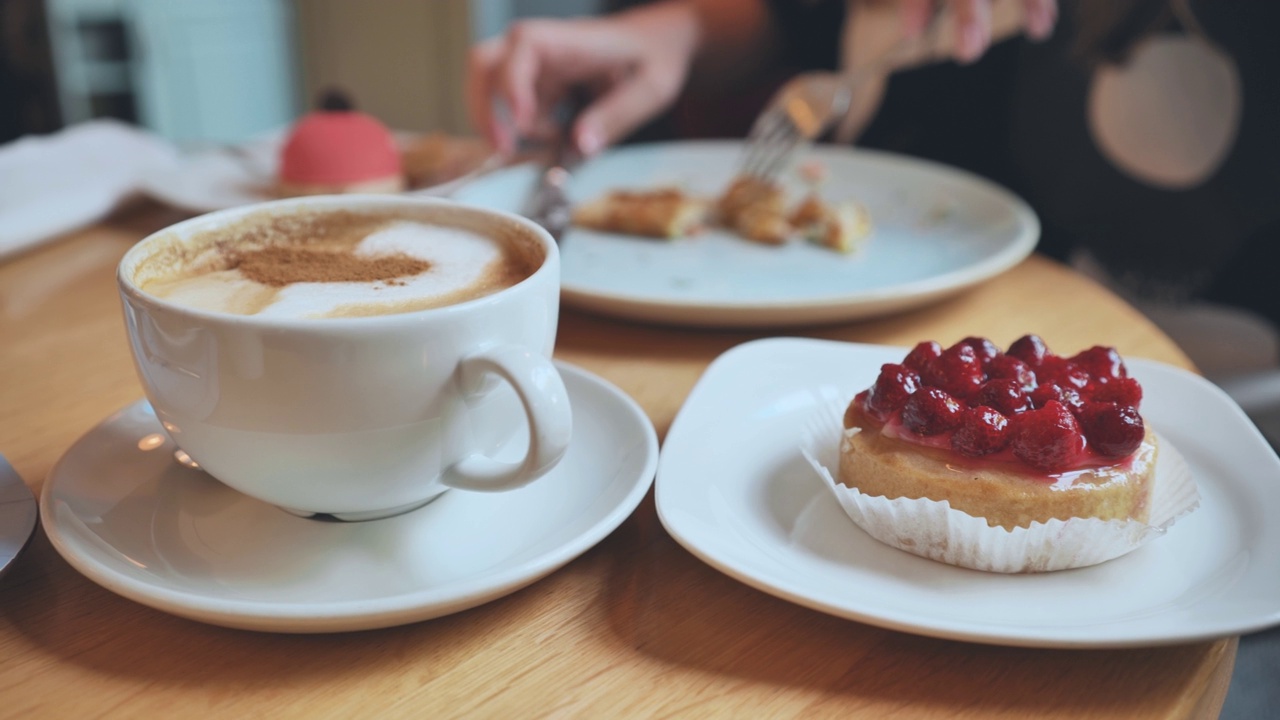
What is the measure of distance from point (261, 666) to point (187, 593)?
0.16 ft

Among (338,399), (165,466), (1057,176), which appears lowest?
(1057,176)

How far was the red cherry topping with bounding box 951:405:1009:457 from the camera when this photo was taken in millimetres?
574

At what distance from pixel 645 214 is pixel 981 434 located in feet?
2.60

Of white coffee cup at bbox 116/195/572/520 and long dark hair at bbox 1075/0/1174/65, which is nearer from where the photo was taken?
white coffee cup at bbox 116/195/572/520

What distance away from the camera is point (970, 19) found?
57.7 inches

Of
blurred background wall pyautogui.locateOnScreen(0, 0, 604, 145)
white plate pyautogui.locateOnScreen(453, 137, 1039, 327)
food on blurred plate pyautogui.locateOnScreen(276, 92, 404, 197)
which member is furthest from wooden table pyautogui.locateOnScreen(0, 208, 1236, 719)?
blurred background wall pyautogui.locateOnScreen(0, 0, 604, 145)

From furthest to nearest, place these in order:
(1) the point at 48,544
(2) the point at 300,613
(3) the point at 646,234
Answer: (3) the point at 646,234
(1) the point at 48,544
(2) the point at 300,613

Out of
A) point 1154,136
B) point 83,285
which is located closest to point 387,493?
point 83,285

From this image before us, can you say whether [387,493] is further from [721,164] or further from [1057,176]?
[1057,176]

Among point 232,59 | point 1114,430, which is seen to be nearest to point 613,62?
point 1114,430

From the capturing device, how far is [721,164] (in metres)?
1.61

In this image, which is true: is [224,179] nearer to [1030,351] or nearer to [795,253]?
[795,253]

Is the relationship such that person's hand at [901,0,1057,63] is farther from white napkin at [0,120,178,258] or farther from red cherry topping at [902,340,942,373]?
white napkin at [0,120,178,258]

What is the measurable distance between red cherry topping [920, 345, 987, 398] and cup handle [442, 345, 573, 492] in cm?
25
